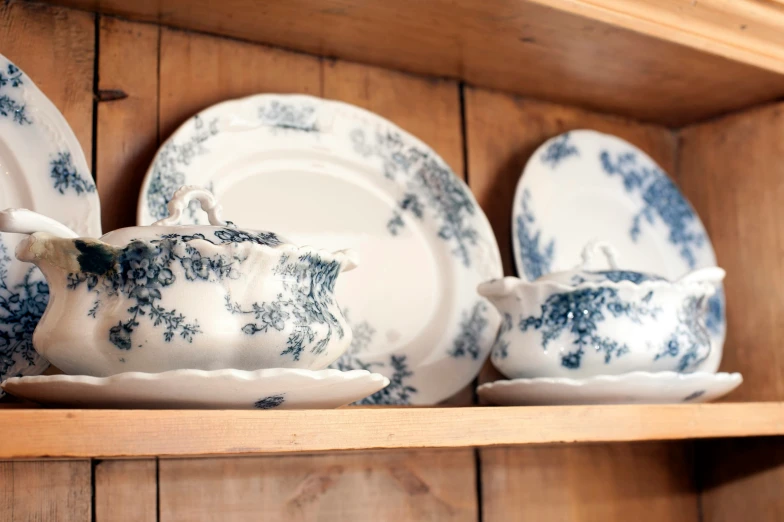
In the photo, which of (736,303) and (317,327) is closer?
(317,327)

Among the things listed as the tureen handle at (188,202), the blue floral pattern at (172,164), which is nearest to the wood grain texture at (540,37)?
the blue floral pattern at (172,164)

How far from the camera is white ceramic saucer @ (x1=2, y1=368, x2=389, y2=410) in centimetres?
52

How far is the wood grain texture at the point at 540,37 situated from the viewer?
0.79 meters

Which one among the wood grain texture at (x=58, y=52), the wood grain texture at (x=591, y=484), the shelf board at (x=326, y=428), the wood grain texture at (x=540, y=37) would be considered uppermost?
the wood grain texture at (x=540, y=37)

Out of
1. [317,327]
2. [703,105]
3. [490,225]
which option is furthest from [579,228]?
[317,327]

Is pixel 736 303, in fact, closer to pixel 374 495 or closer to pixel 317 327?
pixel 374 495

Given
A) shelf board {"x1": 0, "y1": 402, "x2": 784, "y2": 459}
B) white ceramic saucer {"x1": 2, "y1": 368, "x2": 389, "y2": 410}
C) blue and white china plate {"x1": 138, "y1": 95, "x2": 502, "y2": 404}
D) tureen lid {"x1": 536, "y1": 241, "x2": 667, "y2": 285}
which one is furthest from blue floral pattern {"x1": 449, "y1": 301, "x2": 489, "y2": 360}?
white ceramic saucer {"x1": 2, "y1": 368, "x2": 389, "y2": 410}

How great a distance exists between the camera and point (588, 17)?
80 centimetres

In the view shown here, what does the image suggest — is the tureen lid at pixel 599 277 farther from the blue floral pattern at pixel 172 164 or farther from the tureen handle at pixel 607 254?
the blue floral pattern at pixel 172 164

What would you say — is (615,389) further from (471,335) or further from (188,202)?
(188,202)

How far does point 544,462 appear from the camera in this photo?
94 centimetres

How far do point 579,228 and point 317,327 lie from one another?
476 millimetres

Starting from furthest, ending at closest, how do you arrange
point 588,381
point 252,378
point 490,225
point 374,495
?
point 490,225 < point 374,495 < point 588,381 < point 252,378

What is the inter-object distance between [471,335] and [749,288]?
0.35m
